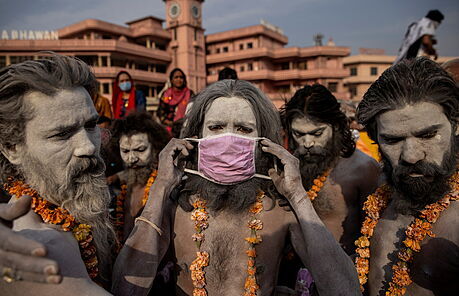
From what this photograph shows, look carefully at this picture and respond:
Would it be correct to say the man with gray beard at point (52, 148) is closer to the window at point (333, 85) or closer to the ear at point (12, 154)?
the ear at point (12, 154)

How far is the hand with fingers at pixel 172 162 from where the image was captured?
232 centimetres

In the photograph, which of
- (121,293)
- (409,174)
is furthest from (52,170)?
(409,174)

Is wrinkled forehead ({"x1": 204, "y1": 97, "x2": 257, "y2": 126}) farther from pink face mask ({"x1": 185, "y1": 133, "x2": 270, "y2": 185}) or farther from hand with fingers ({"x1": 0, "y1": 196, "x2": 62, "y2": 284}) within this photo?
hand with fingers ({"x1": 0, "y1": 196, "x2": 62, "y2": 284})

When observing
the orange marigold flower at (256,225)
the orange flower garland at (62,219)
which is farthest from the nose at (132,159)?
the orange flower garland at (62,219)

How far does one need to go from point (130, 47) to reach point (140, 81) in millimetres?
3483

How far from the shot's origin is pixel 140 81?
31.7 m

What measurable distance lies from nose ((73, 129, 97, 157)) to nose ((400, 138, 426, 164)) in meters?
2.02

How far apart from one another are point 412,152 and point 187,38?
3534 cm

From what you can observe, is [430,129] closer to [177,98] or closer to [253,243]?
[253,243]

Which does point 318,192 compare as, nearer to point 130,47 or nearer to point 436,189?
point 436,189

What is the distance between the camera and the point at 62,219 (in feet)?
5.40

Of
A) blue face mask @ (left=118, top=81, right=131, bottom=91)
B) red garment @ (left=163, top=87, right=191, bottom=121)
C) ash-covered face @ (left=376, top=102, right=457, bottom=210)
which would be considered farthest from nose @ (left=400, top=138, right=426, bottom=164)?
blue face mask @ (left=118, top=81, right=131, bottom=91)

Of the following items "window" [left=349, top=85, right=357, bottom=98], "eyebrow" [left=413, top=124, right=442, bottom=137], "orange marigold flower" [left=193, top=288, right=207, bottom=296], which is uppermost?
"window" [left=349, top=85, right=357, bottom=98]

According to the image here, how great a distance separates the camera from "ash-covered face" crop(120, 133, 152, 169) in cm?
441
